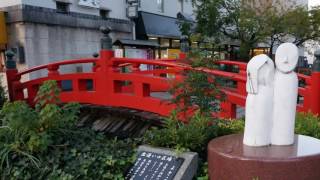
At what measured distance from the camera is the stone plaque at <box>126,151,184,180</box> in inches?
146

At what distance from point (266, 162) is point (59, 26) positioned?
11.2 meters

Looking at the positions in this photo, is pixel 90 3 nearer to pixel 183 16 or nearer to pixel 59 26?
pixel 59 26

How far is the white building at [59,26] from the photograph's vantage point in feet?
38.5

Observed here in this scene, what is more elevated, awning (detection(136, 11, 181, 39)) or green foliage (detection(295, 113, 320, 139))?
awning (detection(136, 11, 181, 39))

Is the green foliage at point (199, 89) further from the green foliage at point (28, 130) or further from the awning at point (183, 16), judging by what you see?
the awning at point (183, 16)

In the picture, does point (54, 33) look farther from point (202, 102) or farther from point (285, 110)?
point (285, 110)

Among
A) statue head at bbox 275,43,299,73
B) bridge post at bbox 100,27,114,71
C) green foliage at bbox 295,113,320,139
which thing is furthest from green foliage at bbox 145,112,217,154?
bridge post at bbox 100,27,114,71

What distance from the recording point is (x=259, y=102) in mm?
3559

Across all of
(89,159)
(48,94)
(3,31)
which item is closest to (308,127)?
(89,159)

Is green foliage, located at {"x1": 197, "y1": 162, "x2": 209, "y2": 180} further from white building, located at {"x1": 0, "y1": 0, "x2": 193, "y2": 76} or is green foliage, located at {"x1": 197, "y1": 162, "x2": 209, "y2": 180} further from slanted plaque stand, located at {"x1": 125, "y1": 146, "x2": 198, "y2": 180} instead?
white building, located at {"x1": 0, "y1": 0, "x2": 193, "y2": 76}

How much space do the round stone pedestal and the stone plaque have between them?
1.36 feet

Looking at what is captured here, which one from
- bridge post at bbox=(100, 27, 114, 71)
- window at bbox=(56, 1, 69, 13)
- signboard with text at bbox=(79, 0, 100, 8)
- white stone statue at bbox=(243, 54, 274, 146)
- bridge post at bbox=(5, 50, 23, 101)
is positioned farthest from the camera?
signboard with text at bbox=(79, 0, 100, 8)

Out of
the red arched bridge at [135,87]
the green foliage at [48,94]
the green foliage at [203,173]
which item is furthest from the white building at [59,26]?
the green foliage at [203,173]

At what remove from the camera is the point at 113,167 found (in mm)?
3977
